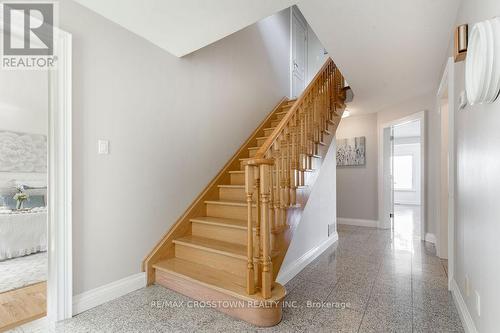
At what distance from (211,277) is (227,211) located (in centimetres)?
81

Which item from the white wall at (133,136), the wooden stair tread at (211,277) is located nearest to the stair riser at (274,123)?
the white wall at (133,136)

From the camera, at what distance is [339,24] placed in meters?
2.22

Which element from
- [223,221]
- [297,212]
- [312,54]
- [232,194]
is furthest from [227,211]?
[312,54]

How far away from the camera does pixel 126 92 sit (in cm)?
218

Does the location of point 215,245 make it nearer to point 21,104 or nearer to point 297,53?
point 21,104

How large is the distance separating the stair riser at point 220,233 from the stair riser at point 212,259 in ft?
0.75

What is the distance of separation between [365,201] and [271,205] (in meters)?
3.81

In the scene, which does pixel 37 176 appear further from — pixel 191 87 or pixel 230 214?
pixel 230 214

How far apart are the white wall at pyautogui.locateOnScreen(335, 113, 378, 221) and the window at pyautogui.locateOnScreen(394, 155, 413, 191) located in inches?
213

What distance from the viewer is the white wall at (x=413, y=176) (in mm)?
9046

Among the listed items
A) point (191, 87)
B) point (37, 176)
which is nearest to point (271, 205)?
point (191, 87)

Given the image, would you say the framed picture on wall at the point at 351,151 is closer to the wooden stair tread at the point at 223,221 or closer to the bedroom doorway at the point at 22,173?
the wooden stair tread at the point at 223,221

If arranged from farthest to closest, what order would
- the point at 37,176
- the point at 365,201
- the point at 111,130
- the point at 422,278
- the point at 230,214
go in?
the point at 365,201
the point at 37,176
the point at 230,214
the point at 422,278
the point at 111,130

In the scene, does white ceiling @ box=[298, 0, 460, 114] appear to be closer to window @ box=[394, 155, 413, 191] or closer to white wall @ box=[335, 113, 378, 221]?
white wall @ box=[335, 113, 378, 221]
